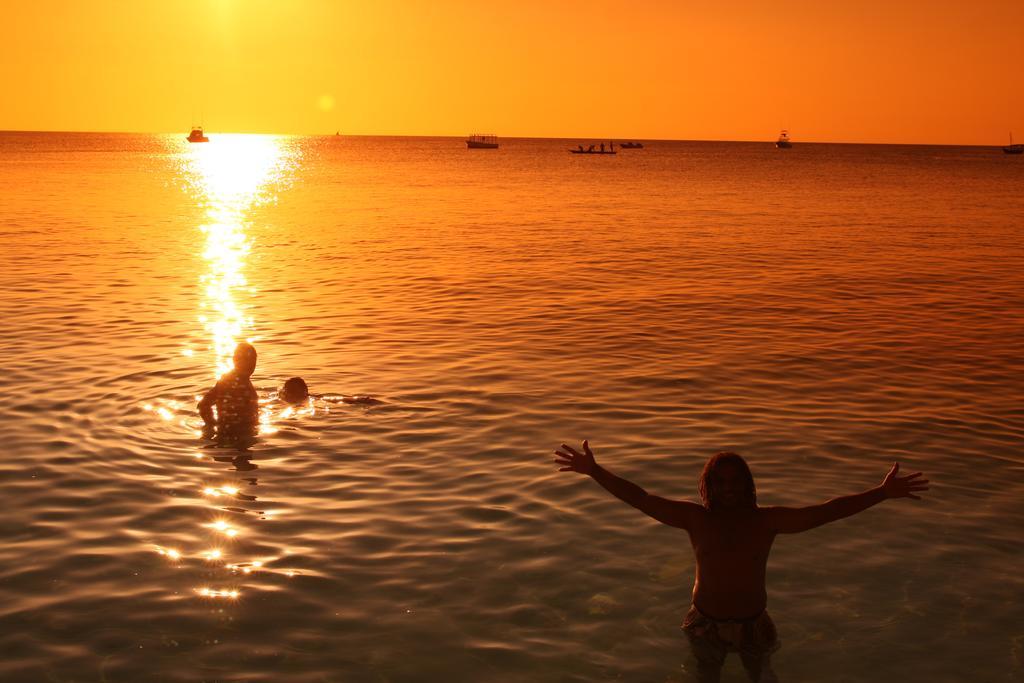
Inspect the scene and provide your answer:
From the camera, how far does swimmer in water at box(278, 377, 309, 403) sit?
13805mm

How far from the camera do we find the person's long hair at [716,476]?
6070mm

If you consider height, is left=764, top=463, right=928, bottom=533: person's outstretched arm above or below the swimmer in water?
above

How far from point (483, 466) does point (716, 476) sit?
5.67 meters

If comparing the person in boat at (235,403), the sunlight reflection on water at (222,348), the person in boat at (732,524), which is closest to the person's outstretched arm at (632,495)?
the person in boat at (732,524)

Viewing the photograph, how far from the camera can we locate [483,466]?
11.5 meters

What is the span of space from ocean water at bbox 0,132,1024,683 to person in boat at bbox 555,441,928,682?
1.78 feet

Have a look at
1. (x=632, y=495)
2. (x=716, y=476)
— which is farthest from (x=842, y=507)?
(x=632, y=495)

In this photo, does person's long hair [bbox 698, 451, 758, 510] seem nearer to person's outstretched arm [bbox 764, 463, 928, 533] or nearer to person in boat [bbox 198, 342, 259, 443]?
person's outstretched arm [bbox 764, 463, 928, 533]

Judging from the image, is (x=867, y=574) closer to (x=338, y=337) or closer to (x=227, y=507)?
(x=227, y=507)

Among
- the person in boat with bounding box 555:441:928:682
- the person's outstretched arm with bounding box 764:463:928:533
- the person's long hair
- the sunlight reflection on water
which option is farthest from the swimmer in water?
the person's outstretched arm with bounding box 764:463:928:533

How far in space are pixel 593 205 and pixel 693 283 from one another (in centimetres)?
3371

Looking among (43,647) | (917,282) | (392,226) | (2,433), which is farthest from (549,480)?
(392,226)

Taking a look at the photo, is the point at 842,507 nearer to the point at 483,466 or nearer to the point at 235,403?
the point at 483,466

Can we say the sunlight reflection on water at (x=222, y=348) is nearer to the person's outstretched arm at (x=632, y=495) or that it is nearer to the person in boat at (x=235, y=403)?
the person in boat at (x=235, y=403)
